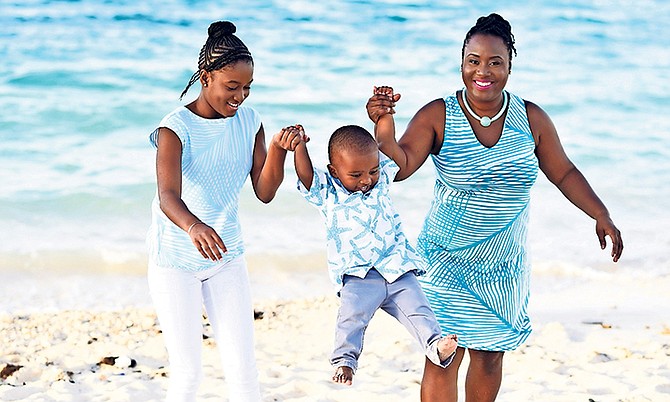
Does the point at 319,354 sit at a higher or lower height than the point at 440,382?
lower

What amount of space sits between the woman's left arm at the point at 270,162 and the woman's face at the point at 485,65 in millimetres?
797

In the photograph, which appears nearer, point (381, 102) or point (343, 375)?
point (343, 375)

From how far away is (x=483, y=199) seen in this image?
4043mm

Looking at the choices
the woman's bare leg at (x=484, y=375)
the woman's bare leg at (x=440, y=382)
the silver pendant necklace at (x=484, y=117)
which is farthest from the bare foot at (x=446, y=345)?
the silver pendant necklace at (x=484, y=117)

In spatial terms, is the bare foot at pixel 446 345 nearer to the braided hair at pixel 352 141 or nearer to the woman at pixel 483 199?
the woman at pixel 483 199

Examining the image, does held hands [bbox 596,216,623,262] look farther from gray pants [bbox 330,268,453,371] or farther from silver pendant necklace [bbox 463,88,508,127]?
gray pants [bbox 330,268,453,371]

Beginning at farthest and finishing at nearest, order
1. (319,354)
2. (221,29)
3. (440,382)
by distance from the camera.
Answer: (319,354) → (440,382) → (221,29)

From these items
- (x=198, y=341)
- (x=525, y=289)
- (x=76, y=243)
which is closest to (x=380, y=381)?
(x=525, y=289)

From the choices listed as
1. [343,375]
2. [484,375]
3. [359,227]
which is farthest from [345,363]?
[484,375]

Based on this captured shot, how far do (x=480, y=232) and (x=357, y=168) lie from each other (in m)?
0.79

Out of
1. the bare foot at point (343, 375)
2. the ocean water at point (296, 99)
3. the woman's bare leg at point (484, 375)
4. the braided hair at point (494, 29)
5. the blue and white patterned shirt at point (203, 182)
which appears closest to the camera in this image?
the bare foot at point (343, 375)

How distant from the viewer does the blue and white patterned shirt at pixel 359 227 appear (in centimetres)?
364

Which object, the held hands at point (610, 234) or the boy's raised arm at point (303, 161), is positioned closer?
the boy's raised arm at point (303, 161)

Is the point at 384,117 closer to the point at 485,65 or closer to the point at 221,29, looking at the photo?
the point at 485,65
